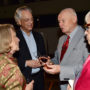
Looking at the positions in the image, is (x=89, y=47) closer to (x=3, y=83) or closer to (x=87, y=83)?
(x=87, y=83)

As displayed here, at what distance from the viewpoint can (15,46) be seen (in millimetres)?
1970

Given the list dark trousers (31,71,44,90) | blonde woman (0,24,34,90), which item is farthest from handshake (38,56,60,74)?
dark trousers (31,71,44,90)

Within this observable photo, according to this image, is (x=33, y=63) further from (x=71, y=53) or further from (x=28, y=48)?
(x=71, y=53)

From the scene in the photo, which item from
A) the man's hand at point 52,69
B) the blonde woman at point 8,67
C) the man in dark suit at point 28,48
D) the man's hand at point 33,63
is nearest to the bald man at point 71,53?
the man's hand at point 52,69

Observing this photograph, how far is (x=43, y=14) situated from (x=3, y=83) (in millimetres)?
11405

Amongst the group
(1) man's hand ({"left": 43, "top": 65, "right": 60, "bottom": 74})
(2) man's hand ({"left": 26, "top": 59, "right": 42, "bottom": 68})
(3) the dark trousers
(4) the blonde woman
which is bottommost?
(3) the dark trousers

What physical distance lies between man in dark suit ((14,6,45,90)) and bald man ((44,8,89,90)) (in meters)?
0.52

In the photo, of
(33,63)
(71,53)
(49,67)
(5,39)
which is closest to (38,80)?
(33,63)

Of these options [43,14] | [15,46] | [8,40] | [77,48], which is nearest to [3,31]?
[8,40]

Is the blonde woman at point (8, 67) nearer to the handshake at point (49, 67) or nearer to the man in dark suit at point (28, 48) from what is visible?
the handshake at point (49, 67)

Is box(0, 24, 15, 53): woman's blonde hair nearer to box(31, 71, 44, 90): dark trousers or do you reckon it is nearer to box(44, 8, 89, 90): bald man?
box(44, 8, 89, 90): bald man

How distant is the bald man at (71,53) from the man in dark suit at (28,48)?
0.52 meters

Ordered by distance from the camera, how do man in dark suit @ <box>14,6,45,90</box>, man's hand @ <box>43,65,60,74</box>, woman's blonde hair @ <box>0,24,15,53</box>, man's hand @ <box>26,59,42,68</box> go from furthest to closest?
man in dark suit @ <box>14,6,45,90</box> → man's hand @ <box>26,59,42,68</box> → man's hand @ <box>43,65,60,74</box> → woman's blonde hair @ <box>0,24,15,53</box>

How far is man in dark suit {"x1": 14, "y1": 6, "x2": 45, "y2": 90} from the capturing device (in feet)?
9.38
